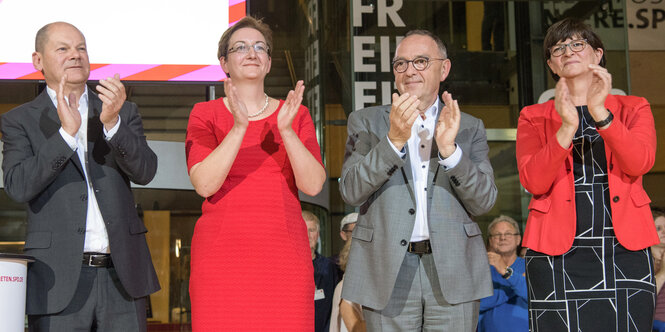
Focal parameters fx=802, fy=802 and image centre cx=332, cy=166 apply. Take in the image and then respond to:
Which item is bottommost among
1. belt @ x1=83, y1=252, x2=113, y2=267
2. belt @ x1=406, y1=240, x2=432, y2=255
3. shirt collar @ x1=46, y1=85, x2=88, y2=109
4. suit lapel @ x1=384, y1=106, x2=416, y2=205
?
belt @ x1=83, y1=252, x2=113, y2=267

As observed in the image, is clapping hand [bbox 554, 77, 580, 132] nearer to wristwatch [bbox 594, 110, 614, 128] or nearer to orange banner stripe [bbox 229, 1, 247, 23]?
wristwatch [bbox 594, 110, 614, 128]

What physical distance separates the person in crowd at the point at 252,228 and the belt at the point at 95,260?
1.00 ft

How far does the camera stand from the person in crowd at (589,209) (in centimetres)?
272

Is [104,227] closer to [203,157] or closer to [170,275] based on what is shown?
[203,157]

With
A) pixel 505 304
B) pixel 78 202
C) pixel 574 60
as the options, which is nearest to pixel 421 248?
pixel 574 60

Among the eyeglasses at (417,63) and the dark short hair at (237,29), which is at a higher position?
the dark short hair at (237,29)

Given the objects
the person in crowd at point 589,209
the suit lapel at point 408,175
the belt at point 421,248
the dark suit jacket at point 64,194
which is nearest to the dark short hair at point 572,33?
the person in crowd at point 589,209

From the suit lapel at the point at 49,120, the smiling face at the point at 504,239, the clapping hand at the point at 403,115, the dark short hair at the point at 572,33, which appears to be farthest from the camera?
the smiling face at the point at 504,239

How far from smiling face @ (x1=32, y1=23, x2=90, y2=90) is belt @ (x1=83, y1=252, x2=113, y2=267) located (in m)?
0.64

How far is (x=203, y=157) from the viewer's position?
2.83 meters

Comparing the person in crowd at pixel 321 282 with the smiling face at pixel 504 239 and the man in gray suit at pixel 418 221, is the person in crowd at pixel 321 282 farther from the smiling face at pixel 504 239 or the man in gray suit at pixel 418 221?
the man in gray suit at pixel 418 221

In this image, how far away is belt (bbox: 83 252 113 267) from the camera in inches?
109

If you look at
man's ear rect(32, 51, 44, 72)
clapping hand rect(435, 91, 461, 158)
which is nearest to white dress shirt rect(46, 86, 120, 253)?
man's ear rect(32, 51, 44, 72)

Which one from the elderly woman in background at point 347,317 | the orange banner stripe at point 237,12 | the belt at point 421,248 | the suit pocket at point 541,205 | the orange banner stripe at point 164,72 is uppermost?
the orange banner stripe at point 237,12
